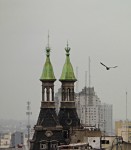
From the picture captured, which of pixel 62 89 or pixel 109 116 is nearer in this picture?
pixel 62 89

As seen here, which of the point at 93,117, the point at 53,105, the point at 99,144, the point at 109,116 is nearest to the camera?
the point at 99,144

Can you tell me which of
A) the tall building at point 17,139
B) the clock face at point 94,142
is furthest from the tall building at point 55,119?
the tall building at point 17,139

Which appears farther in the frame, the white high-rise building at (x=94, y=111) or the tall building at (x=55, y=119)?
the white high-rise building at (x=94, y=111)

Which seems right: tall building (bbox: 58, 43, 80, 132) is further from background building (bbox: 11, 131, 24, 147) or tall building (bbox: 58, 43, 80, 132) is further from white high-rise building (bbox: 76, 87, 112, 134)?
background building (bbox: 11, 131, 24, 147)

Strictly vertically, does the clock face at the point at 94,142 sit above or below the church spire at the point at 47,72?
below

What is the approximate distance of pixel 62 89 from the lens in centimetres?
3931

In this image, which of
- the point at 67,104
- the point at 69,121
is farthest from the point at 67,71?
the point at 69,121

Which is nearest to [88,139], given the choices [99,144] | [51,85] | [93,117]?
[99,144]

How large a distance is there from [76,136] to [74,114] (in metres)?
1.69

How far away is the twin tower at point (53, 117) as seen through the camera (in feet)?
126

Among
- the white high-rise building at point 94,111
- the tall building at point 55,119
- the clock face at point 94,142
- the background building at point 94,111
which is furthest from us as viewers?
the white high-rise building at point 94,111

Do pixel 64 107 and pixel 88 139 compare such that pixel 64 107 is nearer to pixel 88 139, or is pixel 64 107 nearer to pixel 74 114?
pixel 74 114

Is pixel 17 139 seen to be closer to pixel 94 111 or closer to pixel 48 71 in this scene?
pixel 94 111

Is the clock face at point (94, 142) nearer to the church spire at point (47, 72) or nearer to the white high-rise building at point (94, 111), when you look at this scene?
the church spire at point (47, 72)
